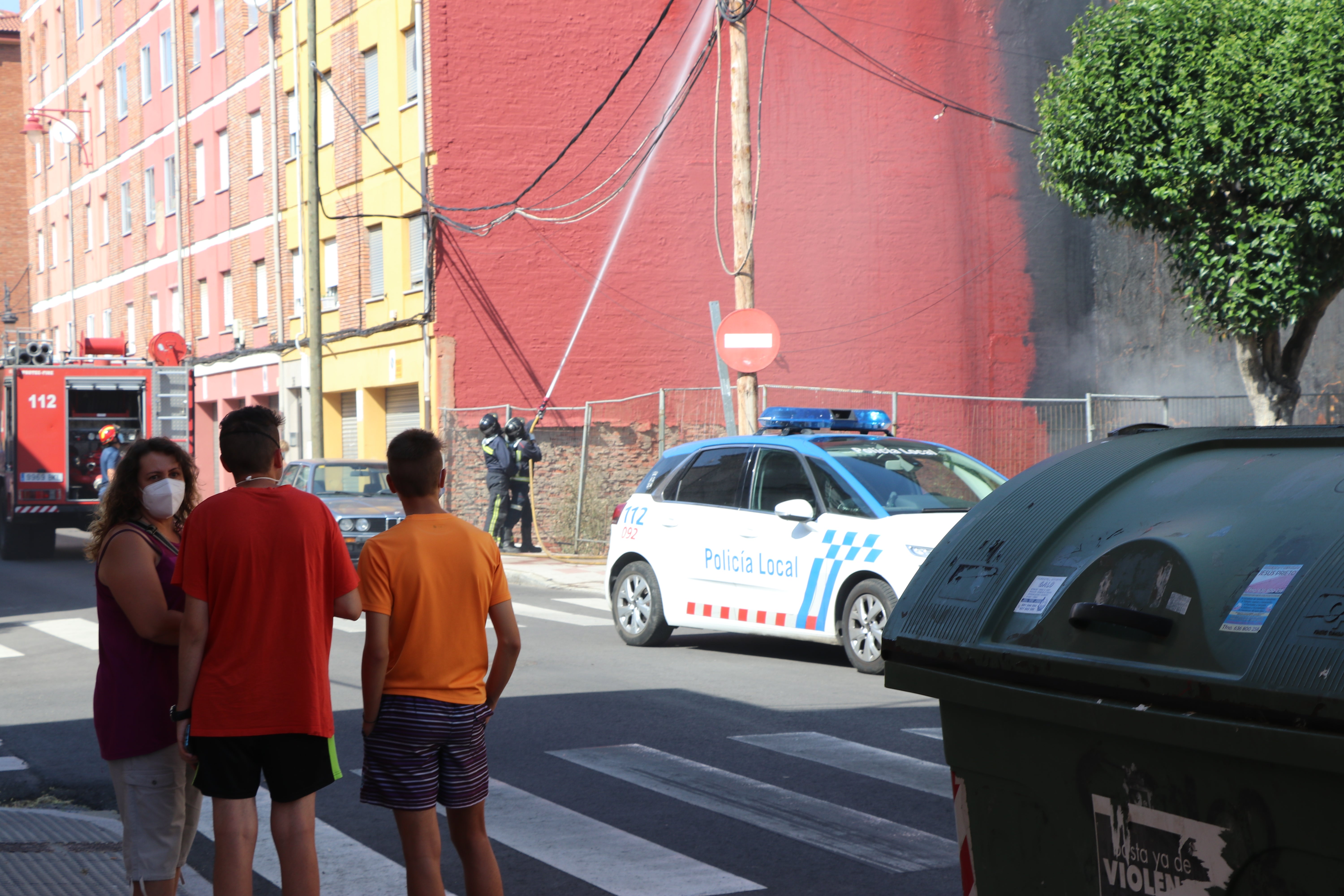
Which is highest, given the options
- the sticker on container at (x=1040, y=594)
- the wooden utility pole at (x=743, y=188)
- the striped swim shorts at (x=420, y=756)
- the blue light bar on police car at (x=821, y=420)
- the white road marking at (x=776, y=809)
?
the wooden utility pole at (x=743, y=188)

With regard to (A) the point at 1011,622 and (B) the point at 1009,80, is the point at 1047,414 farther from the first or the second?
(A) the point at 1011,622

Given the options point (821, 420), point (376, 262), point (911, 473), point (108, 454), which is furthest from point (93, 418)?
point (911, 473)

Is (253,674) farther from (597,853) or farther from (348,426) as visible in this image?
(348,426)

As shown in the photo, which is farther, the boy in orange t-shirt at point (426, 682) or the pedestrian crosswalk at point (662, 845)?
the pedestrian crosswalk at point (662, 845)

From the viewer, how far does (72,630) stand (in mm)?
13109

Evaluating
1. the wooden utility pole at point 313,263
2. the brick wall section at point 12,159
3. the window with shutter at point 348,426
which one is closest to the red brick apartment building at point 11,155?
the brick wall section at point 12,159

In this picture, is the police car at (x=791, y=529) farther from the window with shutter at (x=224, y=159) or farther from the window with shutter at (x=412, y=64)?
the window with shutter at (x=224, y=159)

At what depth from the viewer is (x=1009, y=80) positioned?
98.4ft

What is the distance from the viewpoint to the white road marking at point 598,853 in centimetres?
511

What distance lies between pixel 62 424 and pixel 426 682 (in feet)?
66.4

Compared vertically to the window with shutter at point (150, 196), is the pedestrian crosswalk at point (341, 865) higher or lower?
lower

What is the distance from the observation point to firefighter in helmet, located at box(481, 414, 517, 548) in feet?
70.3

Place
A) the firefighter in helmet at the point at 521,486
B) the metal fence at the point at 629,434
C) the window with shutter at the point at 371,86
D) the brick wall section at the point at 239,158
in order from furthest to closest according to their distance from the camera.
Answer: the brick wall section at the point at 239,158
the window with shutter at the point at 371,86
the metal fence at the point at 629,434
the firefighter in helmet at the point at 521,486

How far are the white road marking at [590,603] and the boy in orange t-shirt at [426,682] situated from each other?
1003cm
